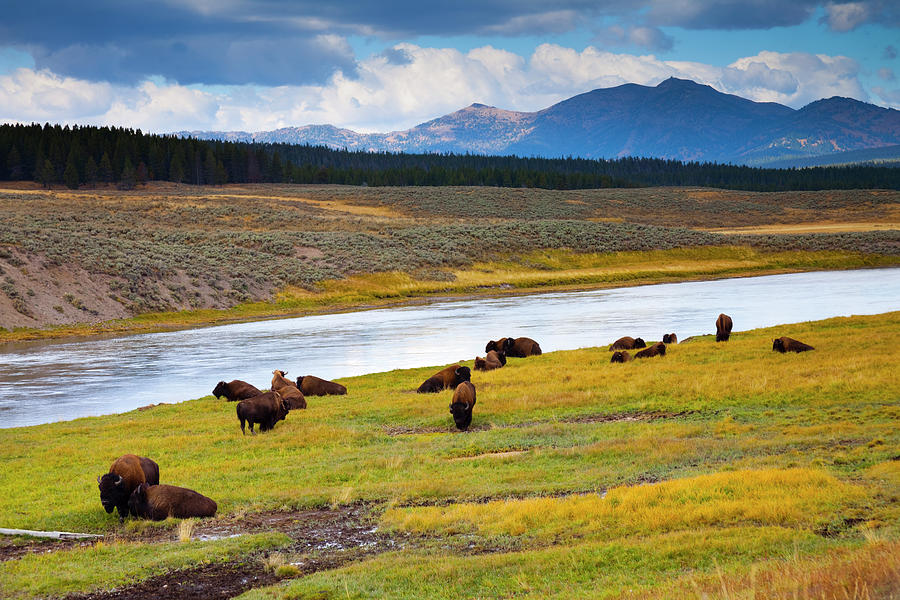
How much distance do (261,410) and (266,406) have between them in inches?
5.7

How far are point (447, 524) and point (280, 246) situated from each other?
6283cm

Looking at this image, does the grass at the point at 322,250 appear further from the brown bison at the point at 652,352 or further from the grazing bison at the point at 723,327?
the grazing bison at the point at 723,327

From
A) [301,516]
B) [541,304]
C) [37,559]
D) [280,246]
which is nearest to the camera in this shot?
[37,559]

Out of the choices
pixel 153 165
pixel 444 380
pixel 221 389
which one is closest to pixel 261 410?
A: pixel 221 389

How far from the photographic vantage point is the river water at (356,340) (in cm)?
2958

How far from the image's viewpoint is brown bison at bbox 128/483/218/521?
43.1ft

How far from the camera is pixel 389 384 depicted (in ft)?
89.9

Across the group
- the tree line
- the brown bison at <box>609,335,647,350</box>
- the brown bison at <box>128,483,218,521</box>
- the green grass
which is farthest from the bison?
the tree line

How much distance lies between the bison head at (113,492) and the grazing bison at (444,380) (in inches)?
473

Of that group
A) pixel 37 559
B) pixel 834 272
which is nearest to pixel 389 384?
pixel 37 559

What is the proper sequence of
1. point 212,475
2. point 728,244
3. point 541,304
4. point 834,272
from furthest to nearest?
point 728,244
point 834,272
point 541,304
point 212,475

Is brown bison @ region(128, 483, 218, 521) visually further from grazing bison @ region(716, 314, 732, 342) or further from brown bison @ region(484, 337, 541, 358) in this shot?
grazing bison @ region(716, 314, 732, 342)

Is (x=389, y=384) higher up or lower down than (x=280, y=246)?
lower down

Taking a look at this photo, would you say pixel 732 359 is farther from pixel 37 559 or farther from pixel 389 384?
pixel 37 559
